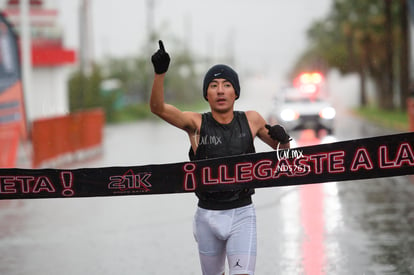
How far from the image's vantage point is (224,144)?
519 cm

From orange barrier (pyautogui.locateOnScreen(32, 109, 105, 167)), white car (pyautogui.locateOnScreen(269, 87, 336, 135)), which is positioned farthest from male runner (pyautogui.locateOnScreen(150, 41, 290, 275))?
white car (pyautogui.locateOnScreen(269, 87, 336, 135))

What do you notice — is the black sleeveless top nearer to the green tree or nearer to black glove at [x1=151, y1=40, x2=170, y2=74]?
black glove at [x1=151, y1=40, x2=170, y2=74]

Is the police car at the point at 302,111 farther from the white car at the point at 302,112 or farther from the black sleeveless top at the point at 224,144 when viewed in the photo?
the black sleeveless top at the point at 224,144

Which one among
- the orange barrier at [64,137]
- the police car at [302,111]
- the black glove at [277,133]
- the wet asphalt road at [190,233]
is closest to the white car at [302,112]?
the police car at [302,111]

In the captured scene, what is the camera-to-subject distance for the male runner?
200 inches

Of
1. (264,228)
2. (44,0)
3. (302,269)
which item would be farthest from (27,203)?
(44,0)

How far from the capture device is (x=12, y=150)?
654 inches

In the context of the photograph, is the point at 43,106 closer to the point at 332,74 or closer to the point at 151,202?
the point at 151,202

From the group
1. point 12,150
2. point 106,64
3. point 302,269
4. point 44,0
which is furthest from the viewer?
point 106,64

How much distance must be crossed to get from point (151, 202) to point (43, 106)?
25788mm

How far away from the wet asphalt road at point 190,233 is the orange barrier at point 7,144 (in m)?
3.18

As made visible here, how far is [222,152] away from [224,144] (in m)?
0.06

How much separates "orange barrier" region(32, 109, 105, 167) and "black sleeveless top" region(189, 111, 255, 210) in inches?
516

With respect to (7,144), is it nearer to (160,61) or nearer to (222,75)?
(222,75)
